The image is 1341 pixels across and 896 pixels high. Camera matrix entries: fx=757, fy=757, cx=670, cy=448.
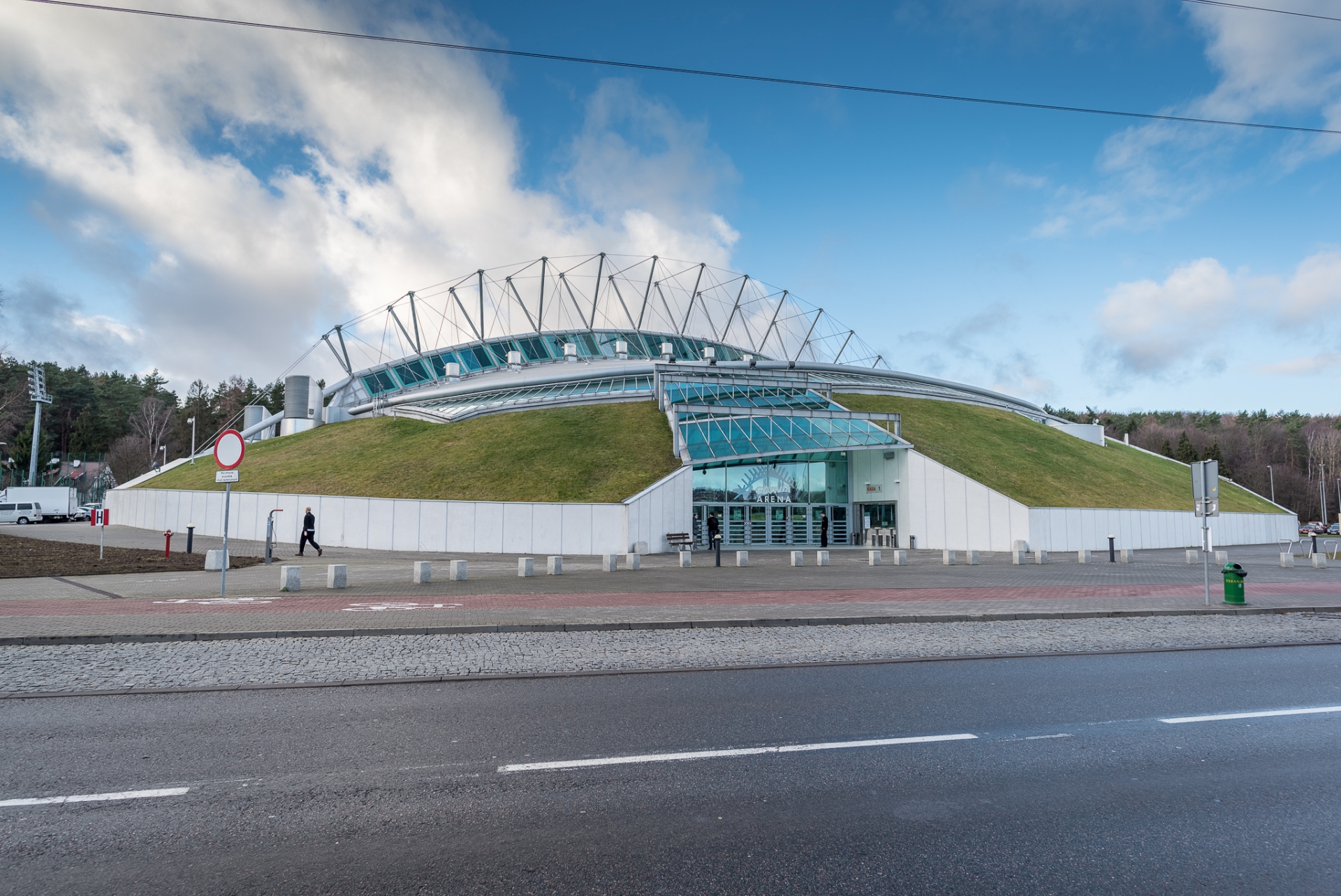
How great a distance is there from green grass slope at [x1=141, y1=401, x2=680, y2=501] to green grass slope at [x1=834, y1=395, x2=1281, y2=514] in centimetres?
1629

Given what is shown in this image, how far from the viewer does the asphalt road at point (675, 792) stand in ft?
12.8

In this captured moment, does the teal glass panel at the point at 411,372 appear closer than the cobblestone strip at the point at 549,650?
No

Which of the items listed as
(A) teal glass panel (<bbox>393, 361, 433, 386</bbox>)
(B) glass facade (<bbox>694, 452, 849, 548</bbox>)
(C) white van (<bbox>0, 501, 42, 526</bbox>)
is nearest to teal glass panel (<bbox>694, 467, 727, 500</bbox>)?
(B) glass facade (<bbox>694, 452, 849, 548</bbox>)

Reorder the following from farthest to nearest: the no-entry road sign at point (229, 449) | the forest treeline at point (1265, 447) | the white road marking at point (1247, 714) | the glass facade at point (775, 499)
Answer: the forest treeline at point (1265, 447)
the glass facade at point (775, 499)
the no-entry road sign at point (229, 449)
the white road marking at point (1247, 714)

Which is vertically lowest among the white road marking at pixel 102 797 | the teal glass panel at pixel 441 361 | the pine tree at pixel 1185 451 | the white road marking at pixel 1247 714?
the white road marking at pixel 102 797

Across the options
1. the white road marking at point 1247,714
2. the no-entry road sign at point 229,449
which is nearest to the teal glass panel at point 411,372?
the no-entry road sign at point 229,449

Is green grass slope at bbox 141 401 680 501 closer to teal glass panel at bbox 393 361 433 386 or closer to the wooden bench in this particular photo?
the wooden bench

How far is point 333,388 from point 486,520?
Result: 4039 cm

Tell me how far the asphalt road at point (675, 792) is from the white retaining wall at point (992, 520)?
29.7 m

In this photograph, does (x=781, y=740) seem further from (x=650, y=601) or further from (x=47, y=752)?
(x=650, y=601)

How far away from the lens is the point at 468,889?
12.2 feet

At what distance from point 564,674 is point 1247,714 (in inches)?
274

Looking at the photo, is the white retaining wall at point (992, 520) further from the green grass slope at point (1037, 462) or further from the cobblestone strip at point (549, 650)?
the cobblestone strip at point (549, 650)

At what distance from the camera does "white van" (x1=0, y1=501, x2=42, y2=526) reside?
51281mm
